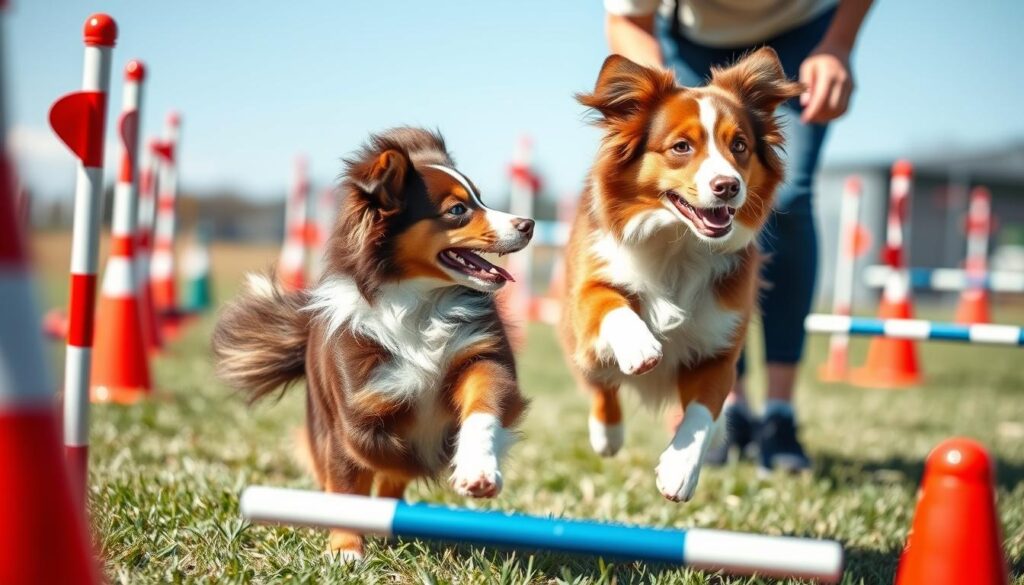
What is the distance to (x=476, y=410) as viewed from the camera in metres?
2.33

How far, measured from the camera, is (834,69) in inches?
119

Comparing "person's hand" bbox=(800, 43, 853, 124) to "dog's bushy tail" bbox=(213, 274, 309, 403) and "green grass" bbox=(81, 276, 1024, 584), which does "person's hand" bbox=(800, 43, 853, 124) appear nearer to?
"green grass" bbox=(81, 276, 1024, 584)

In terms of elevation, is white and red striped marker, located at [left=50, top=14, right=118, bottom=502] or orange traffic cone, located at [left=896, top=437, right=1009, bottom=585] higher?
white and red striped marker, located at [left=50, top=14, right=118, bottom=502]

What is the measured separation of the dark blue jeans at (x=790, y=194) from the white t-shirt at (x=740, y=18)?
5 cm

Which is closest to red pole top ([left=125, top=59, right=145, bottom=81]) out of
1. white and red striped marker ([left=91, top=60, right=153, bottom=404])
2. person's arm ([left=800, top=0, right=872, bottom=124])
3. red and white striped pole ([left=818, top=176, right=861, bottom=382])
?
white and red striped marker ([left=91, top=60, right=153, bottom=404])

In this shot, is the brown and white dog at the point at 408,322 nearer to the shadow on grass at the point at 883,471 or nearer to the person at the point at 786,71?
the person at the point at 786,71

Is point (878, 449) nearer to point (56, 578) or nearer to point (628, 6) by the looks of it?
point (628, 6)

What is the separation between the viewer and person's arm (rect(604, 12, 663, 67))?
312 centimetres

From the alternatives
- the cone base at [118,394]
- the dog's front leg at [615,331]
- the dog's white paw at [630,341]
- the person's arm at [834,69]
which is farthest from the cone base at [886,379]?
the dog's white paw at [630,341]

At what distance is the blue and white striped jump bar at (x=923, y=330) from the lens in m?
3.78

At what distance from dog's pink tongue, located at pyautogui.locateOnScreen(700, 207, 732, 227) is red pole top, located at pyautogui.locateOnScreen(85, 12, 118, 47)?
160cm

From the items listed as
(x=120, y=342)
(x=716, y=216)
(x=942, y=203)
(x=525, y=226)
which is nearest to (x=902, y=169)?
(x=716, y=216)

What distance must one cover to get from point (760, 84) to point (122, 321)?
364cm

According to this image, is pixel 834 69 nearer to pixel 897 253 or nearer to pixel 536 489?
pixel 536 489
